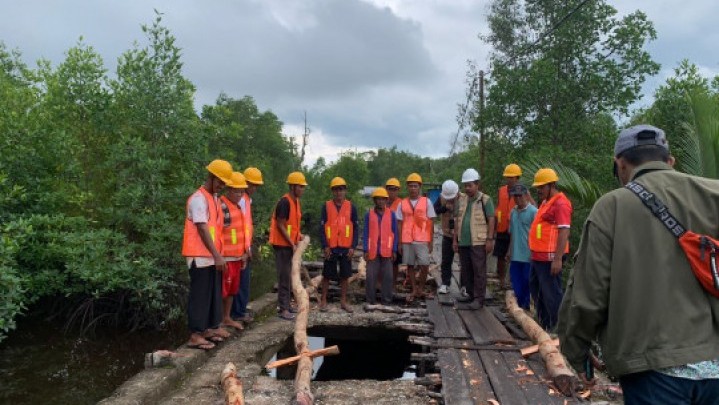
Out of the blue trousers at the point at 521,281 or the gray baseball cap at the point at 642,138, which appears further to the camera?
the blue trousers at the point at 521,281

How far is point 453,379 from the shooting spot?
488 centimetres

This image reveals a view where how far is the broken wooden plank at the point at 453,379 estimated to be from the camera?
4.42 metres

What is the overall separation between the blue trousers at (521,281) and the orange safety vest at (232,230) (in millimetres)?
3677

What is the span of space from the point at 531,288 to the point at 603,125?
5971 millimetres

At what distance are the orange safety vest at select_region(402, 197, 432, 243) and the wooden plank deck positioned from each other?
1.50m

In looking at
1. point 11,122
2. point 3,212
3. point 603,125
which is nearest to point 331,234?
point 3,212

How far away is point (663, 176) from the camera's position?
6.84 ft

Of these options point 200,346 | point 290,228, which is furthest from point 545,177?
point 200,346

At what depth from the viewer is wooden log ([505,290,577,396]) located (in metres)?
4.57

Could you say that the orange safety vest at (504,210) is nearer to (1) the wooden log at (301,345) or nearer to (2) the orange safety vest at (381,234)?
(2) the orange safety vest at (381,234)

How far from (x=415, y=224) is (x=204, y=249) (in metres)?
3.62

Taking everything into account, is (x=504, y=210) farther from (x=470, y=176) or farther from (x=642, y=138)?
(x=642, y=138)

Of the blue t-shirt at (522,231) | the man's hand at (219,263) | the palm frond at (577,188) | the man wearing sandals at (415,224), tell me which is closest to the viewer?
the man's hand at (219,263)

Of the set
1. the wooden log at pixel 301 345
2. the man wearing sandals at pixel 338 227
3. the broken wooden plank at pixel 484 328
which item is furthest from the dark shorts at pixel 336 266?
the broken wooden plank at pixel 484 328
